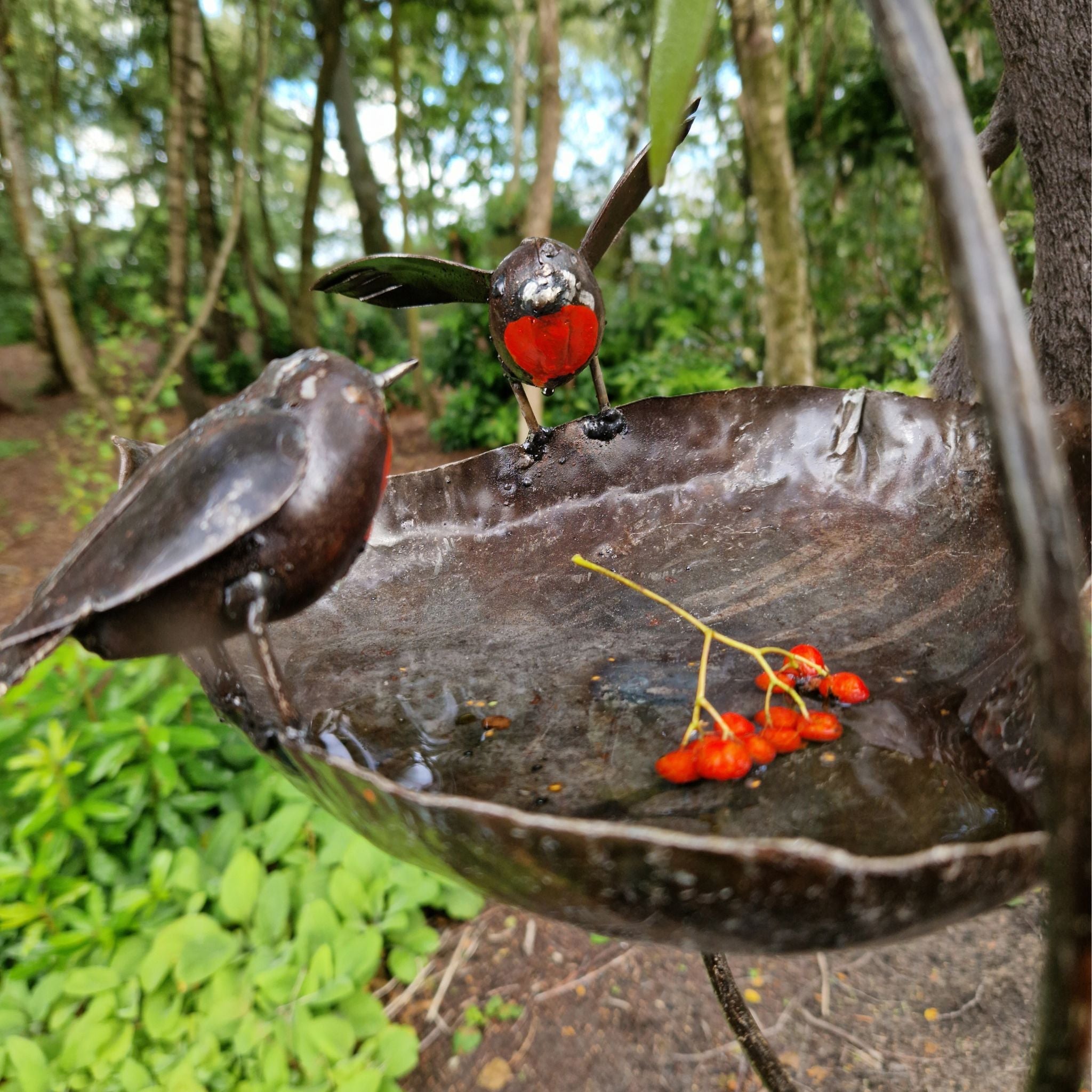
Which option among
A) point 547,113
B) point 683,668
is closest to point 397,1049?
point 683,668

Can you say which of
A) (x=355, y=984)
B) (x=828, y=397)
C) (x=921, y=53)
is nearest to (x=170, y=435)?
(x=355, y=984)

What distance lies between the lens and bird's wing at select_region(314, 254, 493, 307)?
1.01 metres

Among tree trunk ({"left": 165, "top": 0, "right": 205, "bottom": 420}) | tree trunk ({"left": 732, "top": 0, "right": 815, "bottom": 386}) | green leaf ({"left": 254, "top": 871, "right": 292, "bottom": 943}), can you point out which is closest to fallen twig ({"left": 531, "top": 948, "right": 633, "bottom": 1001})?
green leaf ({"left": 254, "top": 871, "right": 292, "bottom": 943})

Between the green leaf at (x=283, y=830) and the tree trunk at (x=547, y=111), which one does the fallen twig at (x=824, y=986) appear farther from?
the tree trunk at (x=547, y=111)

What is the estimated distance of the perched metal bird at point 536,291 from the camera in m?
0.92

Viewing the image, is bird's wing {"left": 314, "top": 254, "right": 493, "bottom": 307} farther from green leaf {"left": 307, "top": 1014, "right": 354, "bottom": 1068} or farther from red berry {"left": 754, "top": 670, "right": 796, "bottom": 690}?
green leaf {"left": 307, "top": 1014, "right": 354, "bottom": 1068}

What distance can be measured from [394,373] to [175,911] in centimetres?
124

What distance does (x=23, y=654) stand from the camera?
0.58m

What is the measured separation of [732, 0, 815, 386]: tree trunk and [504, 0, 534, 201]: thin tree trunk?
278cm

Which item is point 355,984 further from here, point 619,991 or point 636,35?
point 636,35

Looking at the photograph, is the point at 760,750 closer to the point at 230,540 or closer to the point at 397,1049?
the point at 230,540

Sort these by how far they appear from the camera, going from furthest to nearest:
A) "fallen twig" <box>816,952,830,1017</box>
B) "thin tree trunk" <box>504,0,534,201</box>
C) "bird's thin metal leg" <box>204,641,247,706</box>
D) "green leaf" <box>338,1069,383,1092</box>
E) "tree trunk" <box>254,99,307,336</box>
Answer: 1. "thin tree trunk" <box>504,0,534,201</box>
2. "tree trunk" <box>254,99,307,336</box>
3. "fallen twig" <box>816,952,830,1017</box>
4. "green leaf" <box>338,1069,383,1092</box>
5. "bird's thin metal leg" <box>204,641,247,706</box>

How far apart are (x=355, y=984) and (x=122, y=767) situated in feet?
2.18

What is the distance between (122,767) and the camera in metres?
1.59
